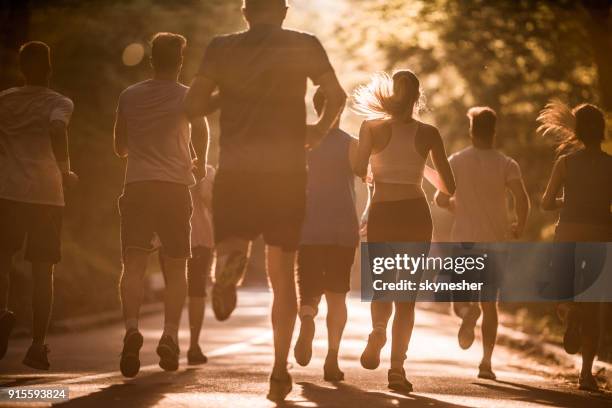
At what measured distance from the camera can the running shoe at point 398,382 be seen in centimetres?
856

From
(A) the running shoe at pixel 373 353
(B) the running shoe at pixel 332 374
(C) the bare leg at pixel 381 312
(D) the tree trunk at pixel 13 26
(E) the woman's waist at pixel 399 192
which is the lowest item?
(B) the running shoe at pixel 332 374

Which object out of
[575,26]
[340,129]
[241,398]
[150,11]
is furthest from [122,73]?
[241,398]

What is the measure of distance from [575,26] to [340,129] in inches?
524

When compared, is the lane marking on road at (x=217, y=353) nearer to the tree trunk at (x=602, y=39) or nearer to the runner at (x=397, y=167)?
the runner at (x=397, y=167)

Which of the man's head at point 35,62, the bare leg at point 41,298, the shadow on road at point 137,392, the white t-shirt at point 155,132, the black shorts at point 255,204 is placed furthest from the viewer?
the man's head at point 35,62

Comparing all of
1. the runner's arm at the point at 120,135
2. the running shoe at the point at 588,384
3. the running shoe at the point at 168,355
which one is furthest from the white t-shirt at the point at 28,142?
the running shoe at the point at 588,384

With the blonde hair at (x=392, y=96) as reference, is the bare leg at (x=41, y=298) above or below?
below

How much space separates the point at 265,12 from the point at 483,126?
4056 mm

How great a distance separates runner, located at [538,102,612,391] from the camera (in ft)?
32.8

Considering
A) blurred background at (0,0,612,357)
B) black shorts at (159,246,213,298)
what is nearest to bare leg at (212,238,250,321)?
black shorts at (159,246,213,298)

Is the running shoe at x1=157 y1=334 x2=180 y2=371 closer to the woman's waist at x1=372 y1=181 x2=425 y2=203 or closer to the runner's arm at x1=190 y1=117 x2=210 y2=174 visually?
the runner's arm at x1=190 y1=117 x2=210 y2=174

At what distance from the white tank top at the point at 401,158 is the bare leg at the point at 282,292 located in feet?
6.29

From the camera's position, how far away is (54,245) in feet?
29.6

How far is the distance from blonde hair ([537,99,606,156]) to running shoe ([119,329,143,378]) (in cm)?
393
